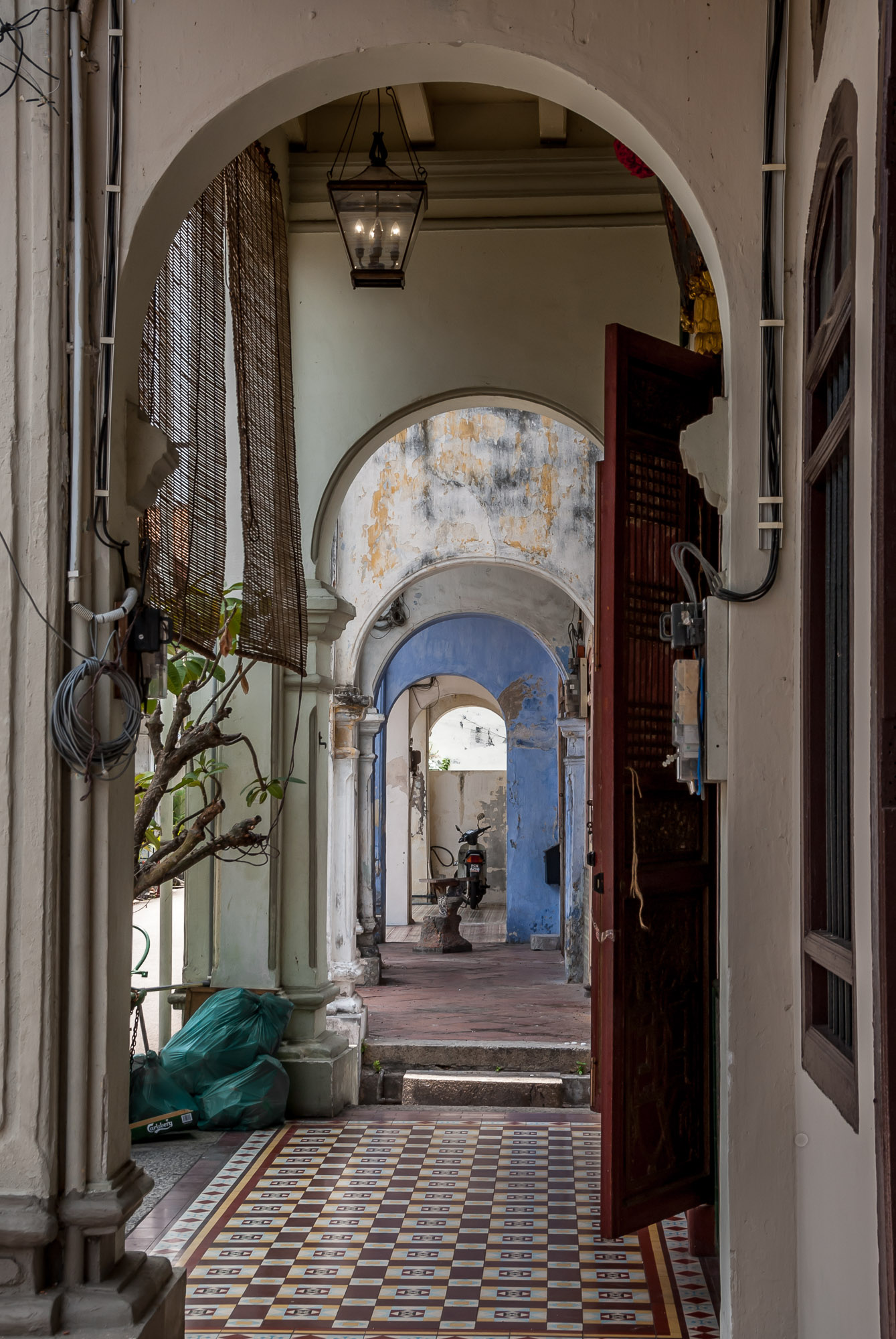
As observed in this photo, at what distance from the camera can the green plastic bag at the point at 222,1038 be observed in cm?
A: 645

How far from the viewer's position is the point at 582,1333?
397 cm

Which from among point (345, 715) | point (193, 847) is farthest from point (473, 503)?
point (193, 847)

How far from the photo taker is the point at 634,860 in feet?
13.7

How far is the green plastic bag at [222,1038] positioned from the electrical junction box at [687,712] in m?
3.88

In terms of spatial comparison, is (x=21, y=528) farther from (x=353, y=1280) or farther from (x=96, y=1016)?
(x=353, y=1280)

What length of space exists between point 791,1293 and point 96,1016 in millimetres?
1888

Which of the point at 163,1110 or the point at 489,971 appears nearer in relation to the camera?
the point at 163,1110

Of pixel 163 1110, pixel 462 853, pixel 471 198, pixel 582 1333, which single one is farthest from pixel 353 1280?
pixel 462 853

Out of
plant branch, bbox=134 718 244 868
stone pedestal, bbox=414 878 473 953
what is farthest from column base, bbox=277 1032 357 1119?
stone pedestal, bbox=414 878 473 953

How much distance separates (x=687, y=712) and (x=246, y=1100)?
159 inches

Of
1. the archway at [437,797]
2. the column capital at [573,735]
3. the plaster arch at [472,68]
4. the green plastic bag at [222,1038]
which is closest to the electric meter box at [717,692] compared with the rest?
the plaster arch at [472,68]

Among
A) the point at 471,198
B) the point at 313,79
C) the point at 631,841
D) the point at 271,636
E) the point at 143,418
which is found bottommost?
the point at 631,841

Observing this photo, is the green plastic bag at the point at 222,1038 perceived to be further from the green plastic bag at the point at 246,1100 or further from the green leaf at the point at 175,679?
the green leaf at the point at 175,679

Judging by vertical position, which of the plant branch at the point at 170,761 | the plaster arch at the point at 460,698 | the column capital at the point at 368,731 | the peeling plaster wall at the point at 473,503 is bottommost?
the plant branch at the point at 170,761
